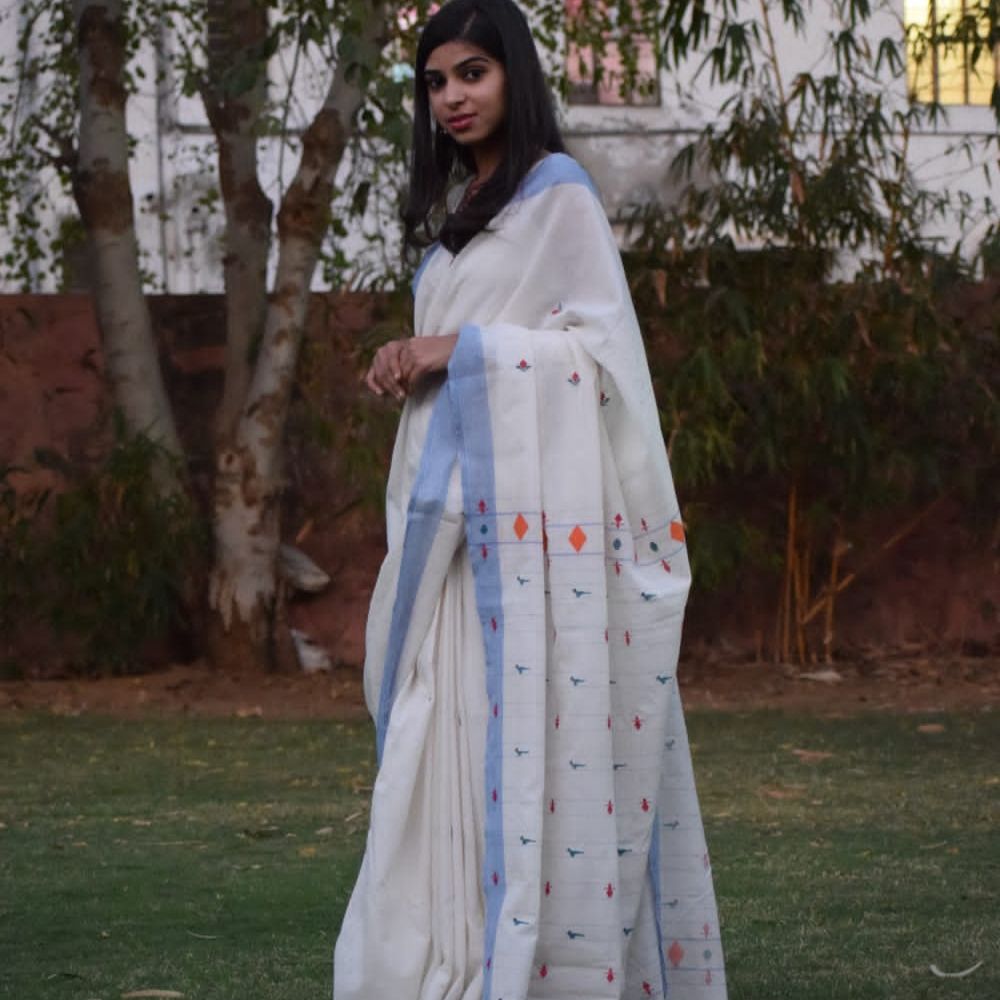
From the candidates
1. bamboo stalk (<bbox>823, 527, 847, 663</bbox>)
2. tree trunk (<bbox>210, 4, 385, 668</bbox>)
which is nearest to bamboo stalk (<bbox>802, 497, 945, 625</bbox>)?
bamboo stalk (<bbox>823, 527, 847, 663</bbox>)

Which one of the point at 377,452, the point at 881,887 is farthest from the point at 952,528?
the point at 881,887

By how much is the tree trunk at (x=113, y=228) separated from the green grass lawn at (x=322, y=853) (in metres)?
1.87

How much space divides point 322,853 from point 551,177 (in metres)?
2.67

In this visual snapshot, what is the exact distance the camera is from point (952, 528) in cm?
1036

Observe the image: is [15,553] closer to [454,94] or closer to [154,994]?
[154,994]

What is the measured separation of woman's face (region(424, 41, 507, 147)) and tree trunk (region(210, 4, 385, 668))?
6129mm

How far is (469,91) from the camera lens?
3.32 m

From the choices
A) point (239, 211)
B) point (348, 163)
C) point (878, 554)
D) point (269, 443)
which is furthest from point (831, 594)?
point (348, 163)

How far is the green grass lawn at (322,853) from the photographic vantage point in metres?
4.21

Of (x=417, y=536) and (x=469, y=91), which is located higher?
A: (x=469, y=91)

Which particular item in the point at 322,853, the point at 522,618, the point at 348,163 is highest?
the point at 348,163

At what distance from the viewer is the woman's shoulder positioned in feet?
10.9

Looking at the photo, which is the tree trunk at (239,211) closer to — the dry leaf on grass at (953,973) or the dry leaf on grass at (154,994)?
the dry leaf on grass at (154,994)

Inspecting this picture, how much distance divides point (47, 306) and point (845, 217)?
3.77 meters
